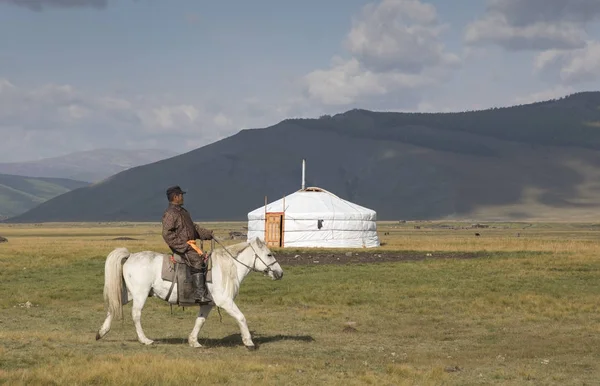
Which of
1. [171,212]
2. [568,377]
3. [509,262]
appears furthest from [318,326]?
[509,262]

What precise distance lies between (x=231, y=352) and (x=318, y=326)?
4.89 m

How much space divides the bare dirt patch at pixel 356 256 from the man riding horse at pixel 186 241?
74.8 feet

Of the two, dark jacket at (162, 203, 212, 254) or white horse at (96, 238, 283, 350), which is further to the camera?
white horse at (96, 238, 283, 350)

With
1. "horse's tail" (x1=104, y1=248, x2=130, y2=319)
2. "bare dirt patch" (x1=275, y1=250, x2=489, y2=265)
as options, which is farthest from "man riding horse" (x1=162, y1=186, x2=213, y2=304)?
"bare dirt patch" (x1=275, y1=250, x2=489, y2=265)

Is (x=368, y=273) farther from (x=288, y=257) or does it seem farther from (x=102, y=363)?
(x=102, y=363)

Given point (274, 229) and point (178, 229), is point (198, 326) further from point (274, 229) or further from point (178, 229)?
point (274, 229)

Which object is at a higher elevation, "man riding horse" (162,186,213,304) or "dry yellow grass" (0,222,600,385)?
"man riding horse" (162,186,213,304)

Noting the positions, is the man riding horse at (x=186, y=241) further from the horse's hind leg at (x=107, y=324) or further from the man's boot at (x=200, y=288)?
the horse's hind leg at (x=107, y=324)

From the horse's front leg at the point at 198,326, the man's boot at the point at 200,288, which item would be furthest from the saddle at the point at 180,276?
the horse's front leg at the point at 198,326

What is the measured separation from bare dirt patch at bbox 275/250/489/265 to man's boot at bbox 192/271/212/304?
22805 millimetres

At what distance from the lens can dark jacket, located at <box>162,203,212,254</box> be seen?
15.3 metres

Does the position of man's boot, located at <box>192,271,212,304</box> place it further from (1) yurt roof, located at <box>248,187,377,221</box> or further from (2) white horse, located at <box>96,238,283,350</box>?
(1) yurt roof, located at <box>248,187,377,221</box>

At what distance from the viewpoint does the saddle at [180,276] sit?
15344mm

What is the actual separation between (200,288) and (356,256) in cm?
2864
